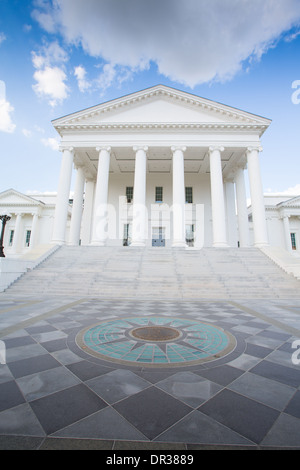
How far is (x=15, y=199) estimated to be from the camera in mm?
40531

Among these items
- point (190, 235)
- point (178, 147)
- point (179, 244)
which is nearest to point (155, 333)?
point (179, 244)

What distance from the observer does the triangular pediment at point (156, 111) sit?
22.8 metres

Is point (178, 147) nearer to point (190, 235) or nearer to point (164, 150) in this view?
point (164, 150)

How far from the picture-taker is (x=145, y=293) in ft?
36.8

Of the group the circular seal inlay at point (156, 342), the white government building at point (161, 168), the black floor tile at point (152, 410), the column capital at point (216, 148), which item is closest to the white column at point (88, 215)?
the white government building at point (161, 168)

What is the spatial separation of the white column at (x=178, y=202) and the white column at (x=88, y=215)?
13308 mm

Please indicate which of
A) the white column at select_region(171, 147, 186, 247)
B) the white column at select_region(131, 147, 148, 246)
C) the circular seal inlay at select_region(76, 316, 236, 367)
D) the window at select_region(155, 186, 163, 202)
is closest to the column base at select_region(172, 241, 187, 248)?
the white column at select_region(171, 147, 186, 247)

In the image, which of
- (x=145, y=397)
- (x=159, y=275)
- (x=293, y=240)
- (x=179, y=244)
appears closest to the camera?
(x=145, y=397)

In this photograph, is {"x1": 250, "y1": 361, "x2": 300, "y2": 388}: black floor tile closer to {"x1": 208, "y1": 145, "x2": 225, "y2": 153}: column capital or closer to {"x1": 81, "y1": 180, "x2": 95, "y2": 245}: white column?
{"x1": 208, "y1": 145, "x2": 225, "y2": 153}: column capital

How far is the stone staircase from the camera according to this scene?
11.3m

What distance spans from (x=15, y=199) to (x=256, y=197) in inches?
1632

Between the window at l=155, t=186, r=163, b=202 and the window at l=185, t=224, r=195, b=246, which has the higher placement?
the window at l=155, t=186, r=163, b=202

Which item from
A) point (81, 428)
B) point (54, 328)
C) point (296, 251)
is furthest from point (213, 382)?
point (296, 251)

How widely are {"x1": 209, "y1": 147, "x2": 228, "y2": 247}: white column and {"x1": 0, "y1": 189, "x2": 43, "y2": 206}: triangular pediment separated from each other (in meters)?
33.2
